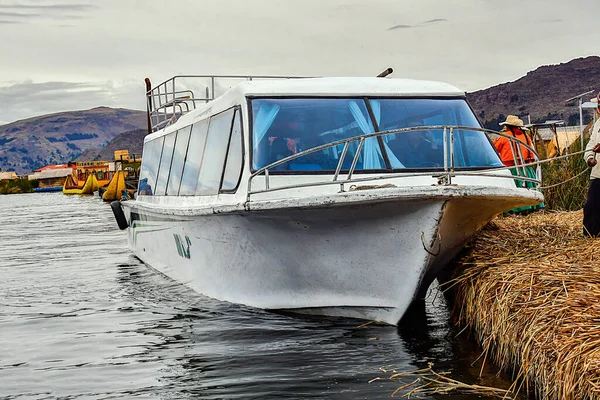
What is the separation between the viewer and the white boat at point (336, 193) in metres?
7.82

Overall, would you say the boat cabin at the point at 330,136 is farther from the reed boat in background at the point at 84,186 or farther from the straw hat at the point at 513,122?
the reed boat in background at the point at 84,186

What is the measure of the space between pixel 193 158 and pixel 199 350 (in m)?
3.65

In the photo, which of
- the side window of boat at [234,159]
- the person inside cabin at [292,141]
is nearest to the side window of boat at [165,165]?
the side window of boat at [234,159]

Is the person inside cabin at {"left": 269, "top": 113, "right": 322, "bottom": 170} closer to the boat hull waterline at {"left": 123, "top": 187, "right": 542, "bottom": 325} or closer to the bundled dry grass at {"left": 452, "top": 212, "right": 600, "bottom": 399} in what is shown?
the boat hull waterline at {"left": 123, "top": 187, "right": 542, "bottom": 325}

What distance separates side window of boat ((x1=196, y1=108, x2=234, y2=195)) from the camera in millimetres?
9875

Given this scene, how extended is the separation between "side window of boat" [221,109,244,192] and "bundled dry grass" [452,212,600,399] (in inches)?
99.0

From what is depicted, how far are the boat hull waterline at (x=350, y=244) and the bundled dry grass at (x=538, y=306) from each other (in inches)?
18.3

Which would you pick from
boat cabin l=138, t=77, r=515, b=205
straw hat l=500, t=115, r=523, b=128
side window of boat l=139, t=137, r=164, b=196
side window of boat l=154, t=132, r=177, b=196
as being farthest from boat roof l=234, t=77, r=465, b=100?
side window of boat l=139, t=137, r=164, b=196

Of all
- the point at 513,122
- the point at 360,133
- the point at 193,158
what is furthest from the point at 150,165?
the point at 360,133

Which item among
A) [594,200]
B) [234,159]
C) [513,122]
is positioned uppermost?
[513,122]

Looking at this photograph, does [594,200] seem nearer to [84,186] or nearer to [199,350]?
[199,350]

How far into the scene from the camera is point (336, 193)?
773cm

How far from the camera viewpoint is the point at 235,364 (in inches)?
305

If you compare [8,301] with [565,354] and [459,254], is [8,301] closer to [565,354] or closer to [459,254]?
[459,254]
